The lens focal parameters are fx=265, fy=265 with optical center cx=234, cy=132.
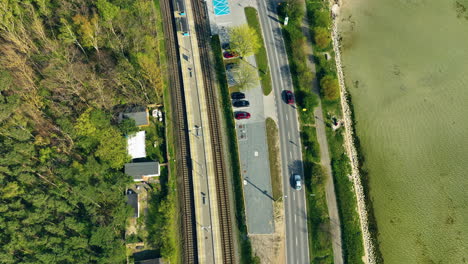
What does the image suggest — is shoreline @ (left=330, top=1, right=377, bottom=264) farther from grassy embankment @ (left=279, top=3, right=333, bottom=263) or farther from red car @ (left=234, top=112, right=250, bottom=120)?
red car @ (left=234, top=112, right=250, bottom=120)

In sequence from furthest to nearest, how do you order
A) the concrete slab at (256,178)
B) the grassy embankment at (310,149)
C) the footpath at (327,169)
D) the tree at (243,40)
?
1. the tree at (243,40)
2. the concrete slab at (256,178)
3. the footpath at (327,169)
4. the grassy embankment at (310,149)

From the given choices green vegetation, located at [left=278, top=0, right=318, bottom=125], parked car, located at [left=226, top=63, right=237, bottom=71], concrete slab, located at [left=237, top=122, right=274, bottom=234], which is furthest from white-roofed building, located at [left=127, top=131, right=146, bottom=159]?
green vegetation, located at [left=278, top=0, right=318, bottom=125]

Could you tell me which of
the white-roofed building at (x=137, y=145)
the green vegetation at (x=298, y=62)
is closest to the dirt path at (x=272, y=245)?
the green vegetation at (x=298, y=62)

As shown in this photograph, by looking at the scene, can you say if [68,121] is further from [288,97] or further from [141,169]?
[288,97]

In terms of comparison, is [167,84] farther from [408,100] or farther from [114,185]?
[408,100]

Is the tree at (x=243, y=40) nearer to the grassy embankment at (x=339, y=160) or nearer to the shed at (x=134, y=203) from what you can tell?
the grassy embankment at (x=339, y=160)
